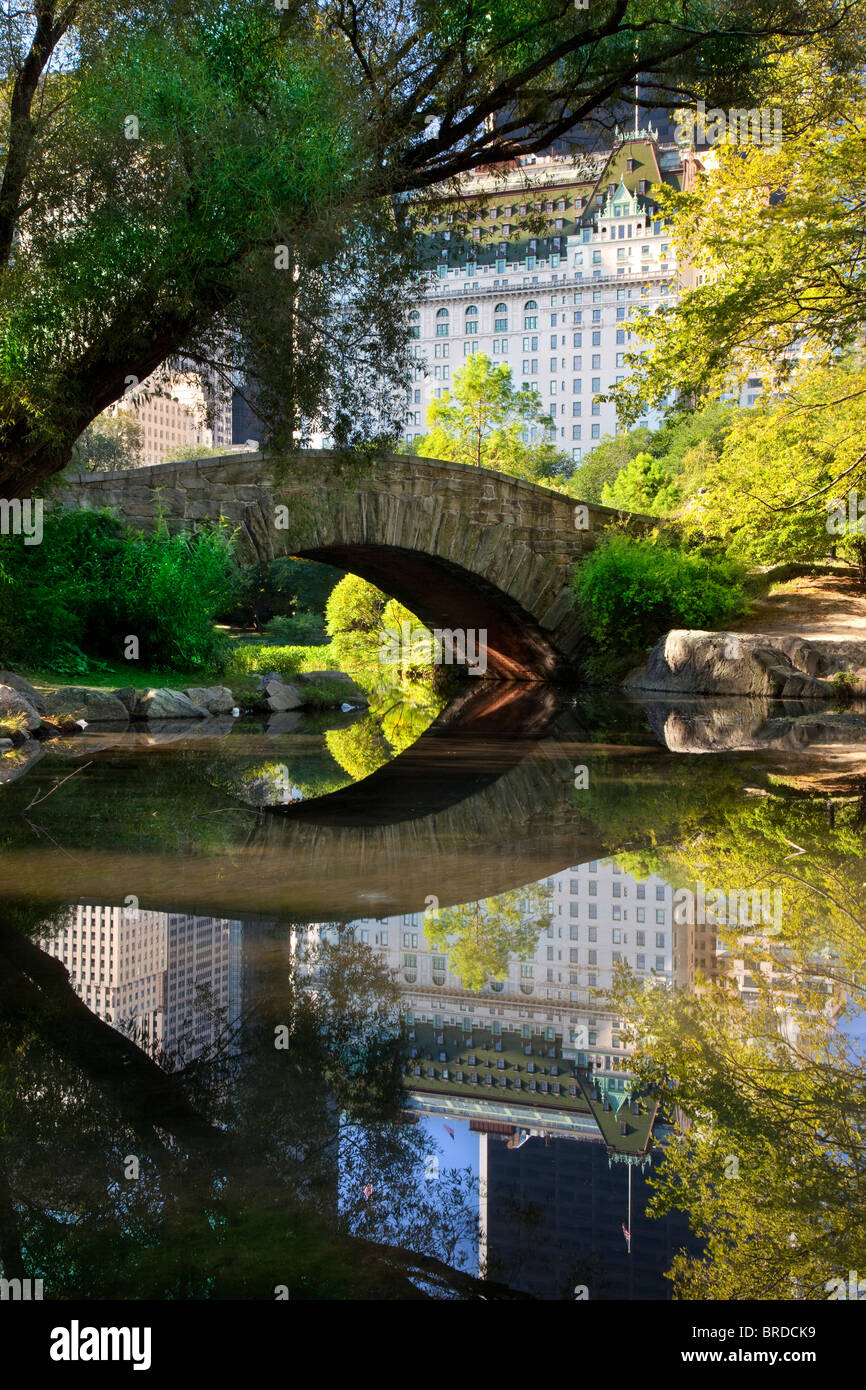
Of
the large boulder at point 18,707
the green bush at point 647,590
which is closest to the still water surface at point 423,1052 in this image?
the large boulder at point 18,707

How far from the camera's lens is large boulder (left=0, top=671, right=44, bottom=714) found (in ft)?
33.0

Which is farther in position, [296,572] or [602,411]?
[602,411]

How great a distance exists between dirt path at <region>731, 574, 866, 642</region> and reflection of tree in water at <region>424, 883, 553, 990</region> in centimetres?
1426

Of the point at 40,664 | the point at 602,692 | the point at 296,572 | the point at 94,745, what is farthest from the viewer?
the point at 296,572

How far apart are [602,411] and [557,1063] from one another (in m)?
94.6

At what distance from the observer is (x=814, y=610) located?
1925cm

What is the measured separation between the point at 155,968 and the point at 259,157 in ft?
22.3

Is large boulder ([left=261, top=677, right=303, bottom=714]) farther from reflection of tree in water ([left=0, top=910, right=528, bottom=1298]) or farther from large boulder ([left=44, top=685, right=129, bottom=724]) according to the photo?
reflection of tree in water ([left=0, top=910, right=528, bottom=1298])

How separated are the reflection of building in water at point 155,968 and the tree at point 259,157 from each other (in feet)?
18.6

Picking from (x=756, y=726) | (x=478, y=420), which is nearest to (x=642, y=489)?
(x=478, y=420)

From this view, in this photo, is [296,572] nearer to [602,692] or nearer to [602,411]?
[602,692]

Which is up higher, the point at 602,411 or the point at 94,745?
the point at 602,411

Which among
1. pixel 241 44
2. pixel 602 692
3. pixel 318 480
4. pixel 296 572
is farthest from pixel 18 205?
pixel 296 572
